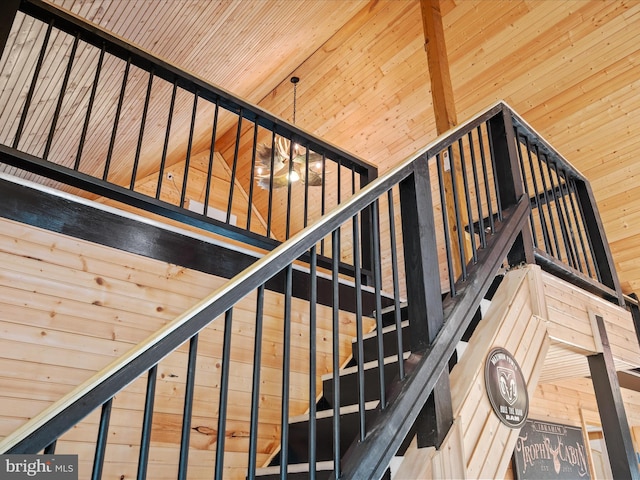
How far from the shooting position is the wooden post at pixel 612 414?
8.70 feet

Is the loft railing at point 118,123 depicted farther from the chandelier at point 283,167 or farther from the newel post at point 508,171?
the newel post at point 508,171

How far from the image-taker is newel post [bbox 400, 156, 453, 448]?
1636mm

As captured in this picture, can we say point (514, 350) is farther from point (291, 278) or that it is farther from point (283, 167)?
point (283, 167)

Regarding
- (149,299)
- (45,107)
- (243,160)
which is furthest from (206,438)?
(243,160)

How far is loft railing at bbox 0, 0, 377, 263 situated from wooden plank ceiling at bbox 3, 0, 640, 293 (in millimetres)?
358

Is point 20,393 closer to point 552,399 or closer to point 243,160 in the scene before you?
point 552,399

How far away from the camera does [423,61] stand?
5.41m

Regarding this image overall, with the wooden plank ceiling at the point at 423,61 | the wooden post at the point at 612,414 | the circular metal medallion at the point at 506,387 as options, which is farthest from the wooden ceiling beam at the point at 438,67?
the circular metal medallion at the point at 506,387

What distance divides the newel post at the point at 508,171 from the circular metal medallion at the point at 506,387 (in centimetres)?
60

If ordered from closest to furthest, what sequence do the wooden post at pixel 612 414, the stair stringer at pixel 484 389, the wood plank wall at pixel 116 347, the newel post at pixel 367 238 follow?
the stair stringer at pixel 484 389 → the wood plank wall at pixel 116 347 → the wooden post at pixel 612 414 → the newel post at pixel 367 238

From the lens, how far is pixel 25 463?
84 cm

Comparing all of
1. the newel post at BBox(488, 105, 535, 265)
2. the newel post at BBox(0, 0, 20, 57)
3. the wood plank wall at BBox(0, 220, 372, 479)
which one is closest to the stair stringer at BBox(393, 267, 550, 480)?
the newel post at BBox(488, 105, 535, 265)

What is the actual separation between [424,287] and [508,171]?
1.19 m

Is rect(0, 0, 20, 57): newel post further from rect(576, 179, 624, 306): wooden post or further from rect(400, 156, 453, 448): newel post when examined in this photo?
rect(576, 179, 624, 306): wooden post
